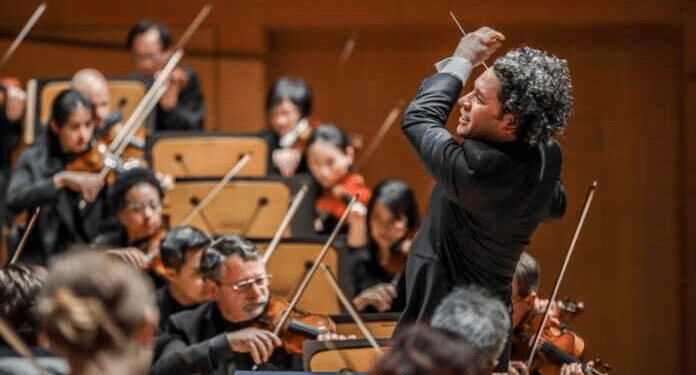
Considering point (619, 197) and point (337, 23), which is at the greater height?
point (337, 23)

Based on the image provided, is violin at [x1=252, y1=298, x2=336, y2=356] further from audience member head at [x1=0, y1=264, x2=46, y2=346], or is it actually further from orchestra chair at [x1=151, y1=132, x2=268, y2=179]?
orchestra chair at [x1=151, y1=132, x2=268, y2=179]

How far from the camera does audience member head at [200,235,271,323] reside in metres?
3.99

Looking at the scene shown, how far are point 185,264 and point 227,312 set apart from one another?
444 mm

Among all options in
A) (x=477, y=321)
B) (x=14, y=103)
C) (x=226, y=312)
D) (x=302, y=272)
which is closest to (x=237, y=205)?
(x=302, y=272)

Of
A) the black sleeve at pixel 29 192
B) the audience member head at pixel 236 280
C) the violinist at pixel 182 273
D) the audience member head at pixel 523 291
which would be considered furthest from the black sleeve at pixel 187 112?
the audience member head at pixel 523 291

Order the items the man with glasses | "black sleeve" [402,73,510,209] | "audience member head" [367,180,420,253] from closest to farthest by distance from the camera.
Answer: "black sleeve" [402,73,510,209]
the man with glasses
"audience member head" [367,180,420,253]

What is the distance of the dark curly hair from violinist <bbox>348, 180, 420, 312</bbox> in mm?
2177

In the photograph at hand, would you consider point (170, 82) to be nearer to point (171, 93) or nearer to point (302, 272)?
point (171, 93)

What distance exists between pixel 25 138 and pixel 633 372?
2327 mm

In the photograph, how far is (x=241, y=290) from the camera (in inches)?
157

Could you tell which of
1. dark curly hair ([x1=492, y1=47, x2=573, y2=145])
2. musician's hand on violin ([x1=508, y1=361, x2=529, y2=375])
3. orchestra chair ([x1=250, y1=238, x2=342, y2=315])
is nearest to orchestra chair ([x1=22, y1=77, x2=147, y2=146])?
orchestra chair ([x1=250, y1=238, x2=342, y2=315])

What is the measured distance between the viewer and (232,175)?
17.2 feet

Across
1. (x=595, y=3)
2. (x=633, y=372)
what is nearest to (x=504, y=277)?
(x=633, y=372)

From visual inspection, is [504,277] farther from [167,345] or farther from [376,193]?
[376,193]
